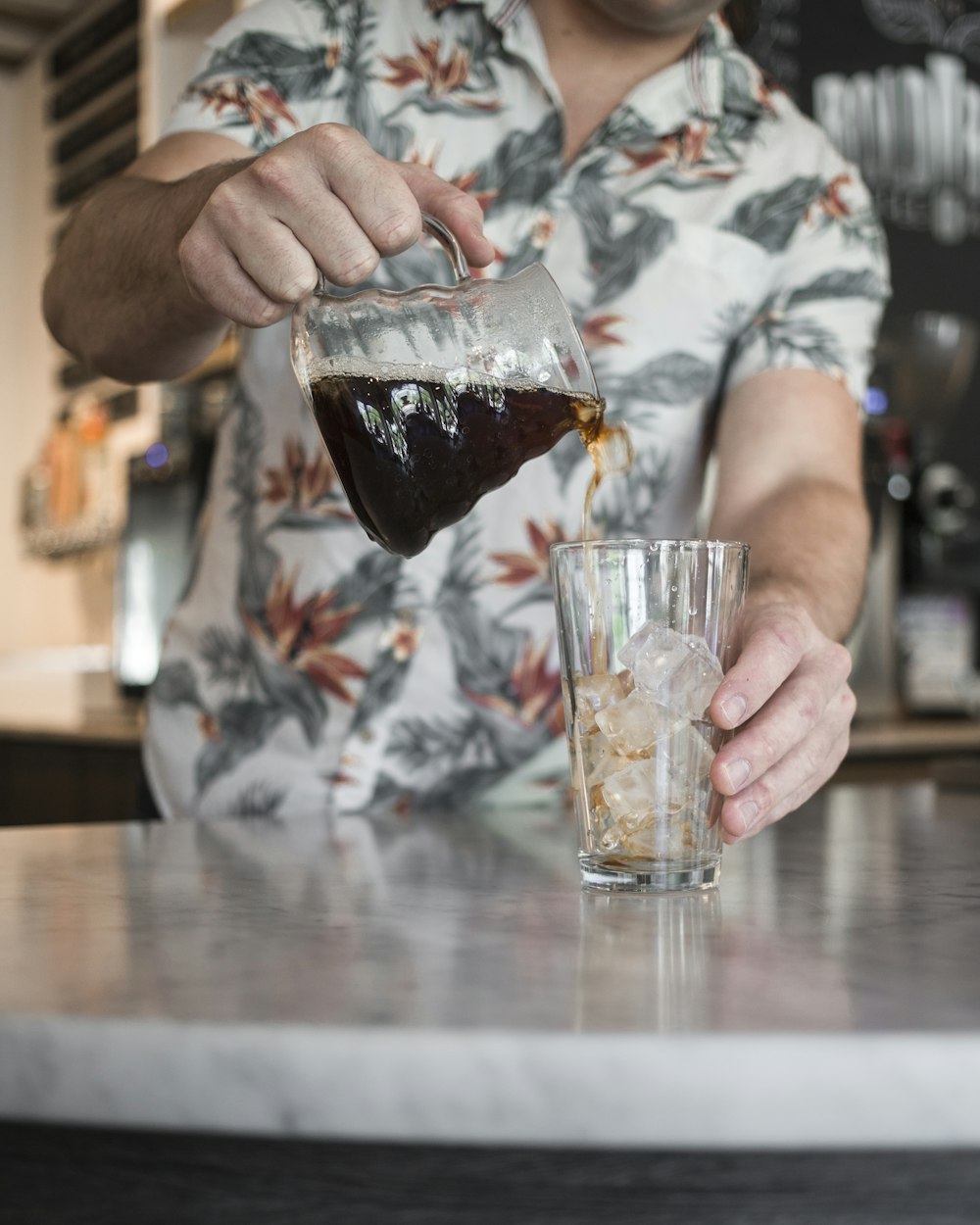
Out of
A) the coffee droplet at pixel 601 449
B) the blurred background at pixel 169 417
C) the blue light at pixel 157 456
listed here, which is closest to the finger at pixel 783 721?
the coffee droplet at pixel 601 449

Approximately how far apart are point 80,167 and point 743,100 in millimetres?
3404

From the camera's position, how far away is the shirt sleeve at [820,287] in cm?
137

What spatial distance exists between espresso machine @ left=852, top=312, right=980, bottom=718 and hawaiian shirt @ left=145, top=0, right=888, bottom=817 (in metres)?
1.31

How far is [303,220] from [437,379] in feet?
0.37

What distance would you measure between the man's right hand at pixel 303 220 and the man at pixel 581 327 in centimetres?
38

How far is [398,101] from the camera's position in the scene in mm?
1366

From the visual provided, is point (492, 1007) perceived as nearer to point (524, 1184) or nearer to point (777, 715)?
point (524, 1184)

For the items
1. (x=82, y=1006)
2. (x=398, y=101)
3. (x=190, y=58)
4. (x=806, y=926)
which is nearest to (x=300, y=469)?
(x=398, y=101)

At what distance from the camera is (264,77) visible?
1.31 meters

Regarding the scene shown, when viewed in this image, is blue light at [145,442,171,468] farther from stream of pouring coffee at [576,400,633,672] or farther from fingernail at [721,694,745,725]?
fingernail at [721,694,745,725]

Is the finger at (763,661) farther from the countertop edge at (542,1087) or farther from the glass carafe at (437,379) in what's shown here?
the countertop edge at (542,1087)

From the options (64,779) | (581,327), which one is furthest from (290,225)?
(64,779)

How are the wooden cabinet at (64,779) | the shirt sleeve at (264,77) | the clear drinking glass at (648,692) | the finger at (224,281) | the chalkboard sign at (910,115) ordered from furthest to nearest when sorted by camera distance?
1. the chalkboard sign at (910,115)
2. the wooden cabinet at (64,779)
3. the shirt sleeve at (264,77)
4. the finger at (224,281)
5. the clear drinking glass at (648,692)

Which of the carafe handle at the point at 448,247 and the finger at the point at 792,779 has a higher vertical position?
the carafe handle at the point at 448,247
